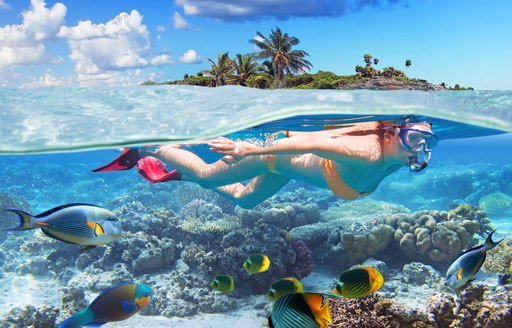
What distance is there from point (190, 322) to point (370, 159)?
5.85 meters

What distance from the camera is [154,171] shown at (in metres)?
9.53

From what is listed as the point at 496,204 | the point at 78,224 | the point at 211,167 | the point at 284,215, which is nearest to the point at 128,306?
the point at 78,224

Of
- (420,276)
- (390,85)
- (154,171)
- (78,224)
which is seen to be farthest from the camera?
(390,85)

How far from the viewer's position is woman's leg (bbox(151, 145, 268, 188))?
26.9ft

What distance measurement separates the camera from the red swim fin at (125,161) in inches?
347

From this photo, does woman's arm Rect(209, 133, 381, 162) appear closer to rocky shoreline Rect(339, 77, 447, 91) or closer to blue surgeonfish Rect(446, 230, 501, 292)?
blue surgeonfish Rect(446, 230, 501, 292)

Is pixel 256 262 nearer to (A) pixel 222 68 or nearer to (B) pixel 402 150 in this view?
(B) pixel 402 150

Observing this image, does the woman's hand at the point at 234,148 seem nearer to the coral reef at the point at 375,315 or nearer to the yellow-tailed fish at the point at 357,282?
the yellow-tailed fish at the point at 357,282

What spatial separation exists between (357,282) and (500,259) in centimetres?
858

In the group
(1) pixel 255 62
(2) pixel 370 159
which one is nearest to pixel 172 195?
(2) pixel 370 159

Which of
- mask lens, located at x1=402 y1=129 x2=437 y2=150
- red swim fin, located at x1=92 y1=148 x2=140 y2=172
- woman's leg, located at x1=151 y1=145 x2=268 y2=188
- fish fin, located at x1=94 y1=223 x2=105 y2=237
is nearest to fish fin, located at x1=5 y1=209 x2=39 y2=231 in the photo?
fish fin, located at x1=94 y1=223 x2=105 y2=237

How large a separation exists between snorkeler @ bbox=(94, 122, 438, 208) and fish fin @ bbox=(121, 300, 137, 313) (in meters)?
3.11

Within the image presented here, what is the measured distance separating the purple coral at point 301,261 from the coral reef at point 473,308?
406 centimetres

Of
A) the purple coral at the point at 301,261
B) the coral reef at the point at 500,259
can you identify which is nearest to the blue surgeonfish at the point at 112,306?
the purple coral at the point at 301,261
